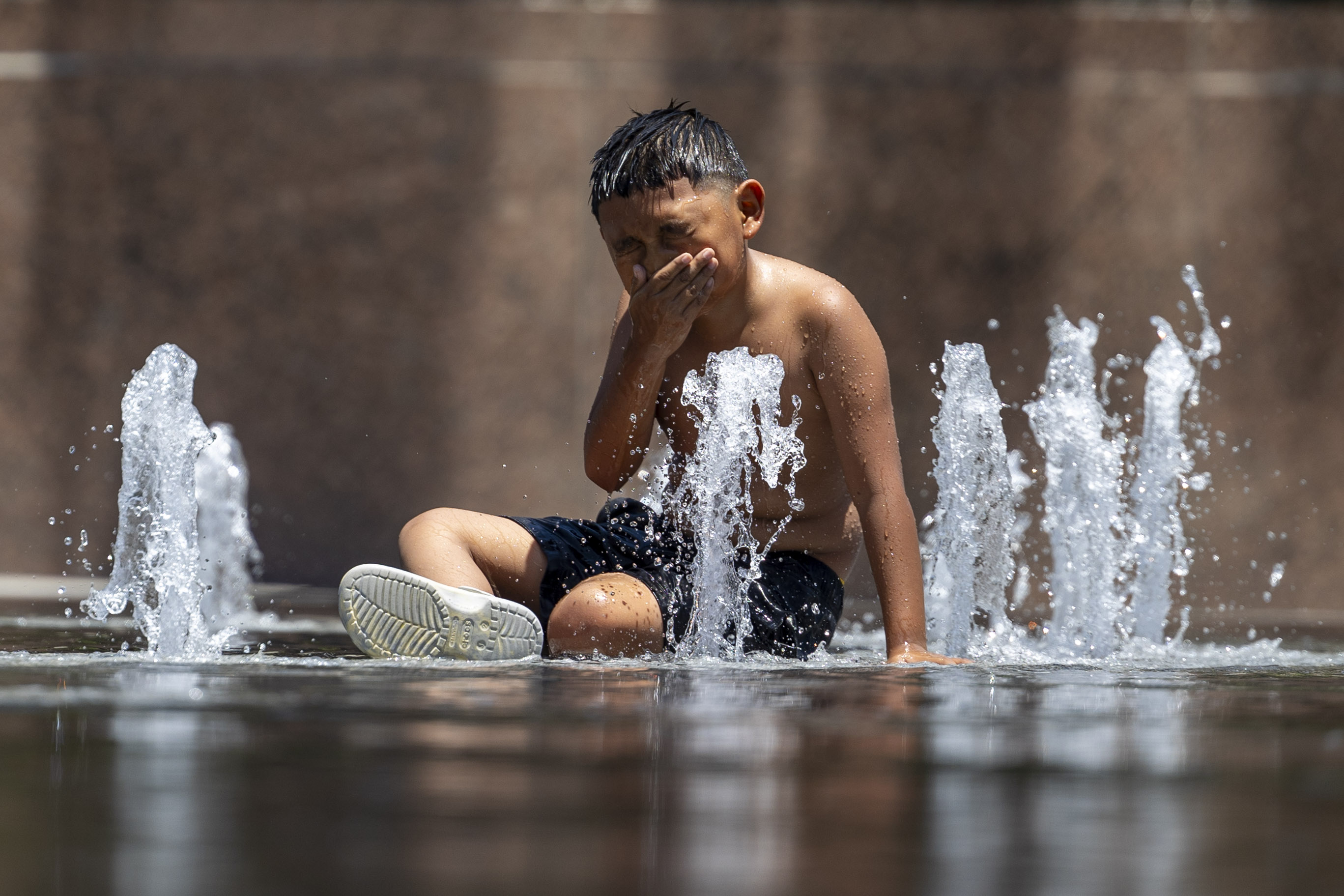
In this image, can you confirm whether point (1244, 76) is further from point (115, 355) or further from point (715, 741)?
point (715, 741)

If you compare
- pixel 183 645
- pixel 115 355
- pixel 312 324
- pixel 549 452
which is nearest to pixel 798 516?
pixel 183 645

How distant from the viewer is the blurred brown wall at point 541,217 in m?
5.27

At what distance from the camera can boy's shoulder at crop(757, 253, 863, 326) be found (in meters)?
2.75

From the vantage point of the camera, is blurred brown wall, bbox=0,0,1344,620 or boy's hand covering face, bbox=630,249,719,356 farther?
blurred brown wall, bbox=0,0,1344,620

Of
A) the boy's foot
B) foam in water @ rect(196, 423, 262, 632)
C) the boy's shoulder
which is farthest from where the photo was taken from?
foam in water @ rect(196, 423, 262, 632)

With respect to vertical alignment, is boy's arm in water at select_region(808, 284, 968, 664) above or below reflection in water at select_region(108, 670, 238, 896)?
above

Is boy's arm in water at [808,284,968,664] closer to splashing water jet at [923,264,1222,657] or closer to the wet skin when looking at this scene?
the wet skin

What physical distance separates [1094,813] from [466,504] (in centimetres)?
423

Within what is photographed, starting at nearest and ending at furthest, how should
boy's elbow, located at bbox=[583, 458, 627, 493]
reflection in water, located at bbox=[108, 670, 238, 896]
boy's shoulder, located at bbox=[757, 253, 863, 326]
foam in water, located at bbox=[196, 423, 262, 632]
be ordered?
1. reflection in water, located at bbox=[108, 670, 238, 896]
2. boy's shoulder, located at bbox=[757, 253, 863, 326]
3. boy's elbow, located at bbox=[583, 458, 627, 493]
4. foam in water, located at bbox=[196, 423, 262, 632]

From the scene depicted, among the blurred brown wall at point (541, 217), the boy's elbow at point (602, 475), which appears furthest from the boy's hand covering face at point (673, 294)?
the blurred brown wall at point (541, 217)

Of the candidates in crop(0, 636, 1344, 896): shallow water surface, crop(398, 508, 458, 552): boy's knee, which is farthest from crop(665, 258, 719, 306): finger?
crop(0, 636, 1344, 896): shallow water surface

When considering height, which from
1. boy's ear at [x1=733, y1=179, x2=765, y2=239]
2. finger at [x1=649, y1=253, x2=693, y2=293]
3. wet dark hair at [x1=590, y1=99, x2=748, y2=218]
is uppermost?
wet dark hair at [x1=590, y1=99, x2=748, y2=218]

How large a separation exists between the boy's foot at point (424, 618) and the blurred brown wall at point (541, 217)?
9.32 feet

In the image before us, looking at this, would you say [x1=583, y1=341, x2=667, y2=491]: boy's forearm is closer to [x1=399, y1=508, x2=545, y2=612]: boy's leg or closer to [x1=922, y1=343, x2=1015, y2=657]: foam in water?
Result: [x1=399, y1=508, x2=545, y2=612]: boy's leg
